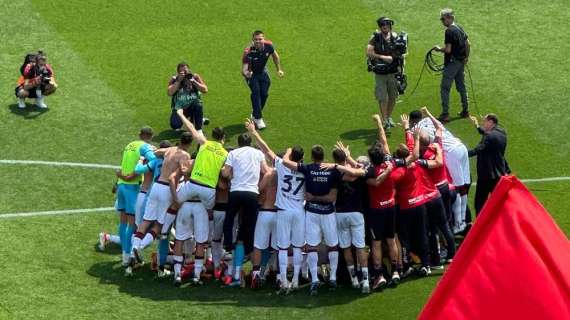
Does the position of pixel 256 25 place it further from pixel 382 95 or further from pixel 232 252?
Result: pixel 232 252

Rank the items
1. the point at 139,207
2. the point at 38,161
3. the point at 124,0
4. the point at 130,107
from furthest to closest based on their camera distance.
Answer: the point at 124,0 → the point at 130,107 → the point at 38,161 → the point at 139,207

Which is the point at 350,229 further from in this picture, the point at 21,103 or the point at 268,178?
the point at 21,103

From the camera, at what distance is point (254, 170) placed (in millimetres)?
15117

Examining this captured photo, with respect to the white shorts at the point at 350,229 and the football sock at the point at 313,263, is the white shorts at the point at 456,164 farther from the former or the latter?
the football sock at the point at 313,263

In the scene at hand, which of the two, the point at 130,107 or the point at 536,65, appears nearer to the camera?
the point at 130,107

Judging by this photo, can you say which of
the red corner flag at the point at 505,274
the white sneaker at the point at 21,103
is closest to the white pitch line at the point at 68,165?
the white sneaker at the point at 21,103

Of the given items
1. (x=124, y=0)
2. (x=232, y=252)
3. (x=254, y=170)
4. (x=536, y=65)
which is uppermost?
(x=124, y=0)

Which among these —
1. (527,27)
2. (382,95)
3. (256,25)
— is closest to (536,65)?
(527,27)

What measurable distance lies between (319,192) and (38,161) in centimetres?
719

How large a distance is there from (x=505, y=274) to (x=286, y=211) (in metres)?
10.2

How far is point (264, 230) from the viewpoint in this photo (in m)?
15.2

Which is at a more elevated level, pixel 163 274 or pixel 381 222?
pixel 381 222

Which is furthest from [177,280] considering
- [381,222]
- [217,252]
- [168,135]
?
[168,135]

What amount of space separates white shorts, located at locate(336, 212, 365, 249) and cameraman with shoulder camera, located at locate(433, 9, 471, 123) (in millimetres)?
6755
